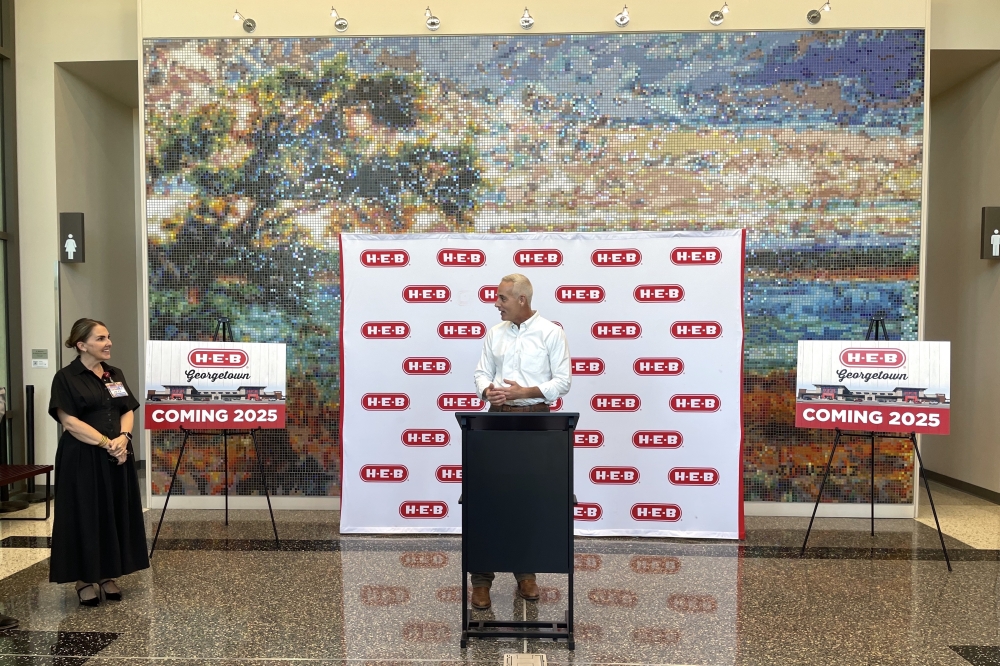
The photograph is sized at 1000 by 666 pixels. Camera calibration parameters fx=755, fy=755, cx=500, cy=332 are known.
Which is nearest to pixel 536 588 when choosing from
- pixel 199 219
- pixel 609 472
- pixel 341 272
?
pixel 609 472

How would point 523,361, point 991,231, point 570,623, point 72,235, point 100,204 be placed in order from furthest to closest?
point 100,204
point 72,235
point 991,231
point 523,361
point 570,623

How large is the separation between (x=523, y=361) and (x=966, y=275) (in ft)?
16.3

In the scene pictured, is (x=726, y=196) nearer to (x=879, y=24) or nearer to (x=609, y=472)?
(x=879, y=24)

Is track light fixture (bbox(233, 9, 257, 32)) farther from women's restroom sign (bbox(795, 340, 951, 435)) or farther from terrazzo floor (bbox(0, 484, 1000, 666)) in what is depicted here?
women's restroom sign (bbox(795, 340, 951, 435))

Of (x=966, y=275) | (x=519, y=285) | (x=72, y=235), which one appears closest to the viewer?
(x=519, y=285)

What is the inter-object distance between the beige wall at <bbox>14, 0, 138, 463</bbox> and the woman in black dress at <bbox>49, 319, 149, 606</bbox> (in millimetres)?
2973

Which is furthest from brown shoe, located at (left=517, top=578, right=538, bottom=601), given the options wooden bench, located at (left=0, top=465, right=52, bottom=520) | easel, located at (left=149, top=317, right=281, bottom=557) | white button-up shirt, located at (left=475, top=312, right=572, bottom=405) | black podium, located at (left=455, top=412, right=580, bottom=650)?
wooden bench, located at (left=0, top=465, right=52, bottom=520)

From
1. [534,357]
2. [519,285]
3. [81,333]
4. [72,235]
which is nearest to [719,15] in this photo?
[519,285]

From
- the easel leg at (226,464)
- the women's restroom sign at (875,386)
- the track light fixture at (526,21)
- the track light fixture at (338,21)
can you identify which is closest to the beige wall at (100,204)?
the easel leg at (226,464)

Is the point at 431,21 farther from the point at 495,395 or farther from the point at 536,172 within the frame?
the point at 495,395

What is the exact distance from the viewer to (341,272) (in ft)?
17.7

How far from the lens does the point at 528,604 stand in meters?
3.94

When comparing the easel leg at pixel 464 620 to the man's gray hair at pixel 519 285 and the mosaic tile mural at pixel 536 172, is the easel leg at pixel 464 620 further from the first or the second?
the mosaic tile mural at pixel 536 172

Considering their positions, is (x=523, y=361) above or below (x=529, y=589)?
above
